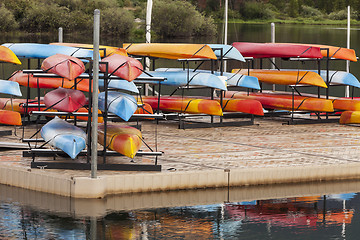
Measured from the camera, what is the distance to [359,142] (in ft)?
48.9

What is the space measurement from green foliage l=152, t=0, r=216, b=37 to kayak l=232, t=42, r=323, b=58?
3693cm

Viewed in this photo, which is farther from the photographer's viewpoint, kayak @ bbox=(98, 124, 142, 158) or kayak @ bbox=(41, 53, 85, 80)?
kayak @ bbox=(41, 53, 85, 80)

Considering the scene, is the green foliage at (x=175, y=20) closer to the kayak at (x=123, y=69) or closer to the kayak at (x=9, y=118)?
the kayak at (x=9, y=118)

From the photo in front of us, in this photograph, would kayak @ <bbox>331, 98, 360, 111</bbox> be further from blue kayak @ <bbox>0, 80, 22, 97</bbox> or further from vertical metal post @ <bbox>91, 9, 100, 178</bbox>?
vertical metal post @ <bbox>91, 9, 100, 178</bbox>

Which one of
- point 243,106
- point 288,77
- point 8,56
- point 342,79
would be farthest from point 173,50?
point 342,79

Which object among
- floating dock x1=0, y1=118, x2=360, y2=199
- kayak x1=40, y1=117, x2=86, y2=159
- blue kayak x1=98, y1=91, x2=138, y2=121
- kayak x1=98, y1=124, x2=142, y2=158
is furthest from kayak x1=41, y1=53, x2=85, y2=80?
floating dock x1=0, y1=118, x2=360, y2=199

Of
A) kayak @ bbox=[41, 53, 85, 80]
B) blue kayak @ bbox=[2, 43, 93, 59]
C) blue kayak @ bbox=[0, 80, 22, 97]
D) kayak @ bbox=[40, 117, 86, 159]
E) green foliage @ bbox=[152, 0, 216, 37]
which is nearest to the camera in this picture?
kayak @ bbox=[40, 117, 86, 159]

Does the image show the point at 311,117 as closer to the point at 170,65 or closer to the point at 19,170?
the point at 19,170

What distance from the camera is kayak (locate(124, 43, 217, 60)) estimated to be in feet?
53.7

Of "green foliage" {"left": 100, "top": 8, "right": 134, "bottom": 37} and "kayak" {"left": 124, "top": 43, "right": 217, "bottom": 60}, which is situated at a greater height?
"green foliage" {"left": 100, "top": 8, "right": 134, "bottom": 37}

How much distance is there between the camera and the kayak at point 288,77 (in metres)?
17.1

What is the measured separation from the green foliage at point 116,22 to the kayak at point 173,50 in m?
35.6

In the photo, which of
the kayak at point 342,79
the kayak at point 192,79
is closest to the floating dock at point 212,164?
the kayak at point 192,79

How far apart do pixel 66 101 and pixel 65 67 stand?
A: 567mm
